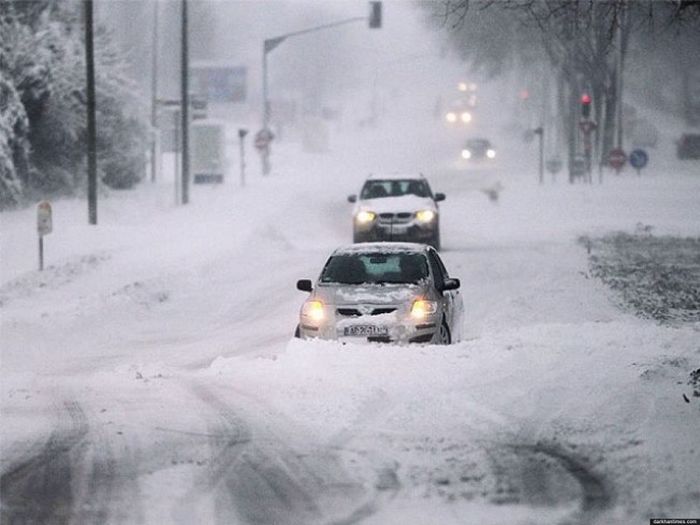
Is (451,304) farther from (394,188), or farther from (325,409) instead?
(394,188)

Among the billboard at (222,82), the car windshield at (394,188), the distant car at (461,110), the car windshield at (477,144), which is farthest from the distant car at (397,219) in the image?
the distant car at (461,110)

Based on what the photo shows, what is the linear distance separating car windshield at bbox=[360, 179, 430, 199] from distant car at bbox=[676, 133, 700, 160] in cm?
4827

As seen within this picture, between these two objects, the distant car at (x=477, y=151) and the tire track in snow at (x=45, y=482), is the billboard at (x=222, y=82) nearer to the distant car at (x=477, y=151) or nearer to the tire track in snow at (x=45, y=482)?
the distant car at (x=477, y=151)

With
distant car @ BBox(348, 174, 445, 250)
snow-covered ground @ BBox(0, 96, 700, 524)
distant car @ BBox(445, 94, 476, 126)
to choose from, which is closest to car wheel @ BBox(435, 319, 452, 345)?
snow-covered ground @ BBox(0, 96, 700, 524)

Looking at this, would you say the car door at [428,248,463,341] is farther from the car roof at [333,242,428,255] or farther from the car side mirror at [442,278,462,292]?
the car roof at [333,242,428,255]

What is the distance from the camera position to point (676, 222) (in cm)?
4072

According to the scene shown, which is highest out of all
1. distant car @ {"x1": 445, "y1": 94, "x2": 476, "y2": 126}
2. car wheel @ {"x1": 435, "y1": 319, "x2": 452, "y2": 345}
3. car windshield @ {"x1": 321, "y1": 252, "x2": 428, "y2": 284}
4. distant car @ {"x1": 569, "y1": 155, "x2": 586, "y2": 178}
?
distant car @ {"x1": 445, "y1": 94, "x2": 476, "y2": 126}

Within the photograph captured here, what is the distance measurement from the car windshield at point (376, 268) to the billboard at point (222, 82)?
75684 mm

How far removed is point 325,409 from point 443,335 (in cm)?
399

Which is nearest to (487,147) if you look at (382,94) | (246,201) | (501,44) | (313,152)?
(313,152)

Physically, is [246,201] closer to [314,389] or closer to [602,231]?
[602,231]

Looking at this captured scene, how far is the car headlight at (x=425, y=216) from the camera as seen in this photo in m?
27.4

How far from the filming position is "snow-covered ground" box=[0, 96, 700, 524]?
788cm

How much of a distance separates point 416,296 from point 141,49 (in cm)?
10394
